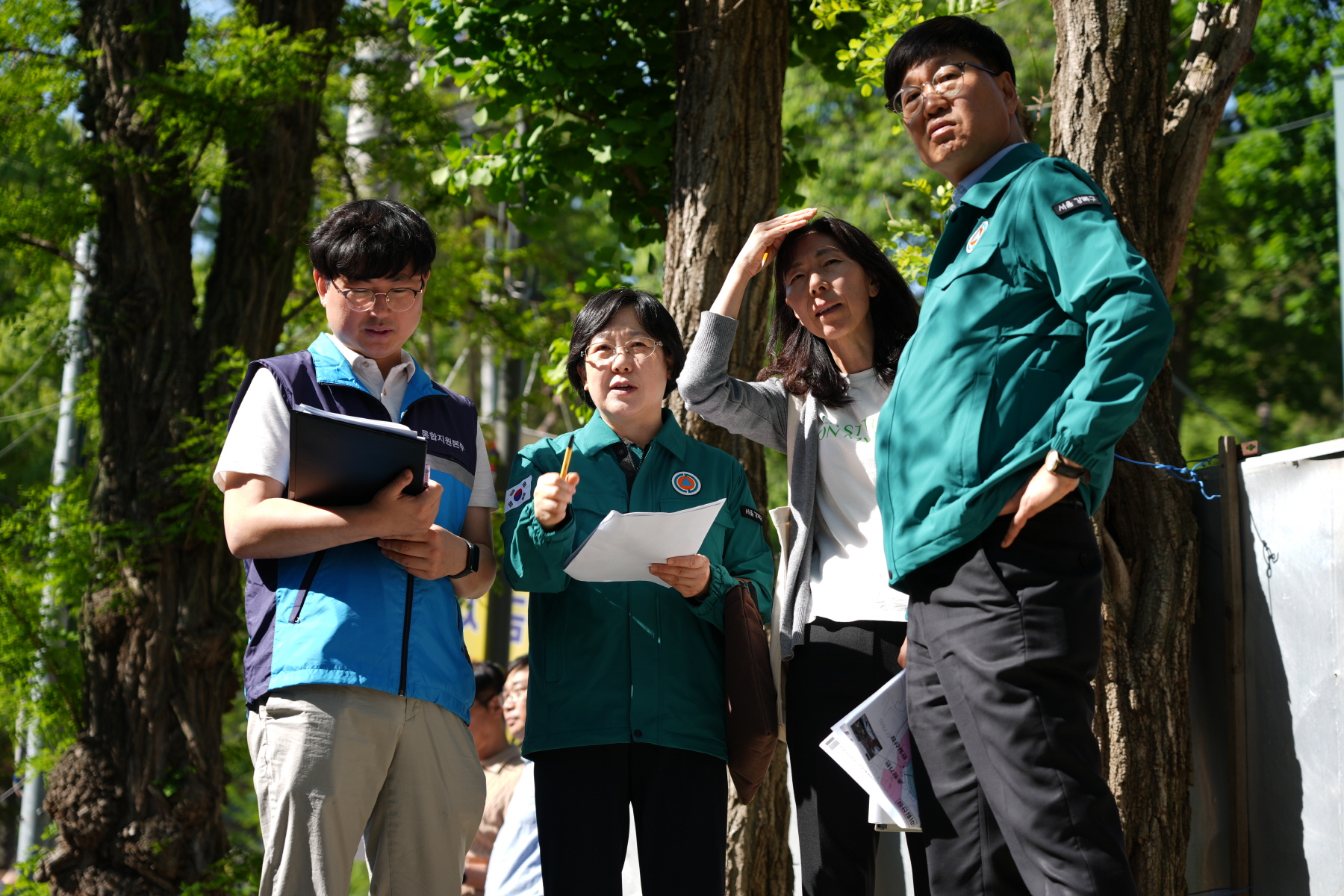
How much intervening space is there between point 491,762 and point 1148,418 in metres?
3.65

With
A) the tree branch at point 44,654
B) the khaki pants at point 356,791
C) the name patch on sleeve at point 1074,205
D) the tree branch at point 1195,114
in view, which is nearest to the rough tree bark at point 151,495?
the tree branch at point 44,654

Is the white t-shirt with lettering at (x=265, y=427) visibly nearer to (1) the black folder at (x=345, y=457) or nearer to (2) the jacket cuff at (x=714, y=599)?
(1) the black folder at (x=345, y=457)

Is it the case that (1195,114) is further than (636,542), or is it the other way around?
(1195,114)

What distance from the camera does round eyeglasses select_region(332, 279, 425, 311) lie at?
2.83 metres

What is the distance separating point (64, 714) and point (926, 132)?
18.7 feet

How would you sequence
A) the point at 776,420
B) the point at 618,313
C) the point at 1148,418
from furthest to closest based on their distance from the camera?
the point at 1148,418 → the point at 776,420 → the point at 618,313

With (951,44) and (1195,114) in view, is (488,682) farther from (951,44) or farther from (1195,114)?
(951,44)

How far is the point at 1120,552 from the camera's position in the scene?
374 cm

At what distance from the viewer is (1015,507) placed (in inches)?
Answer: 87.4

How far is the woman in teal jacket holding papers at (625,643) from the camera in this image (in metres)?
2.78

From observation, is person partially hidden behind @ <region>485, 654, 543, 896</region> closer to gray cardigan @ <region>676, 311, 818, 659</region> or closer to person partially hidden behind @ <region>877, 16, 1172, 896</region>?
gray cardigan @ <region>676, 311, 818, 659</region>

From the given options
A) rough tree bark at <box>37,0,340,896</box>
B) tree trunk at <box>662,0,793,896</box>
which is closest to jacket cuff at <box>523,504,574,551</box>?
tree trunk at <box>662,0,793,896</box>

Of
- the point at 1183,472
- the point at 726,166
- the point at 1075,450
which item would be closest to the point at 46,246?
the point at 726,166

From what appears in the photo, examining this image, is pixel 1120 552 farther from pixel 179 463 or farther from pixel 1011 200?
pixel 179 463
